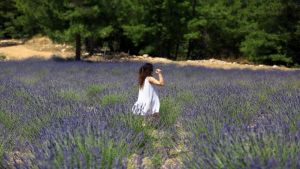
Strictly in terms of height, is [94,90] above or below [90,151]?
below

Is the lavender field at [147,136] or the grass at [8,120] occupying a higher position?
the lavender field at [147,136]

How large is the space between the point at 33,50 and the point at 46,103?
2465 centimetres

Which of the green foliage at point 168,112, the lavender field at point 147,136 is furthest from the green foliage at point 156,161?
the green foliage at point 168,112

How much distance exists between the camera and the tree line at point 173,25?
72.8ft

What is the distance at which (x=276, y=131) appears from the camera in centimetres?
358

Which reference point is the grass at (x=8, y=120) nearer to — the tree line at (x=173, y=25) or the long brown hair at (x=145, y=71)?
the long brown hair at (x=145, y=71)

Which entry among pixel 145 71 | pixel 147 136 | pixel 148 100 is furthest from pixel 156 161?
pixel 145 71

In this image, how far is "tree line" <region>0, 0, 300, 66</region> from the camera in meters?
22.2

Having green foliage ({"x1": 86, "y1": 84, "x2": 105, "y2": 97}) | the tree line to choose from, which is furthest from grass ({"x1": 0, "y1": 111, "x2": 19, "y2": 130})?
the tree line

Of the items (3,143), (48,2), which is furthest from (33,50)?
(3,143)

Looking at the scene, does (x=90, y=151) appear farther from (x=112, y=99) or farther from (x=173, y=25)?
(x=173, y=25)

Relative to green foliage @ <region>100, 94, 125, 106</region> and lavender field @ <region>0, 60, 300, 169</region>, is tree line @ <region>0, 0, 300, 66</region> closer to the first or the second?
green foliage @ <region>100, 94, 125, 106</region>

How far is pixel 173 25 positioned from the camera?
2822 cm

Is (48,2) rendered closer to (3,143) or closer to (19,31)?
(19,31)
